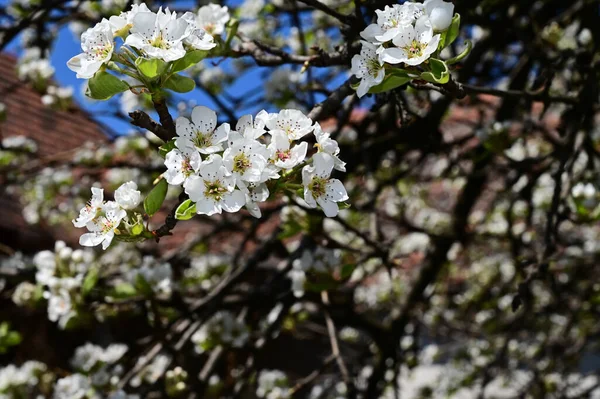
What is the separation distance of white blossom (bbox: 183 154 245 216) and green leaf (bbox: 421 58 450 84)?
0.36 m

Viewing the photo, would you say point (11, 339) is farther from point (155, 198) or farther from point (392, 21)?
point (392, 21)

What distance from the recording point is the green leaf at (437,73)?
1015 mm

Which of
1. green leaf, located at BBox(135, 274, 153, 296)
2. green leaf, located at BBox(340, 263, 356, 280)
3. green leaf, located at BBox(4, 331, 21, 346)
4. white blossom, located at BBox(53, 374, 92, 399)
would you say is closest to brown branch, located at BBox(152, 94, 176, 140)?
green leaf, located at BBox(340, 263, 356, 280)

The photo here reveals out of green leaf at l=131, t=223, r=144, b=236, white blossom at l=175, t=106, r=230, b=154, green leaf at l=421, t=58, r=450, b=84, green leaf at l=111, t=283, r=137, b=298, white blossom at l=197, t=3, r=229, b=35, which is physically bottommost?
green leaf at l=111, t=283, r=137, b=298

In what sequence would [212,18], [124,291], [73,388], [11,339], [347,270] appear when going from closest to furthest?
1. [212,18]
2. [347,270]
3. [124,291]
4. [73,388]
5. [11,339]

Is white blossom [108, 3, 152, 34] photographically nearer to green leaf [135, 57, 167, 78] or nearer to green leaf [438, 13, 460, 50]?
green leaf [135, 57, 167, 78]

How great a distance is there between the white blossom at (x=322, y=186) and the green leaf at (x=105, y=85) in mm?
326

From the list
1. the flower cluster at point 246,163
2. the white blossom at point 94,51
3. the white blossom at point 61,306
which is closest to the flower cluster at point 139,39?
the white blossom at point 94,51


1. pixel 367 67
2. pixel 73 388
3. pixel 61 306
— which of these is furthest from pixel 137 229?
pixel 73 388

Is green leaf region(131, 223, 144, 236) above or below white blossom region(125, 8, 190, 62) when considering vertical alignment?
below

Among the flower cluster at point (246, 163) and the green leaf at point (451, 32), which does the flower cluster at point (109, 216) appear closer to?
the flower cluster at point (246, 163)

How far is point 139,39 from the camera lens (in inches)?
38.4

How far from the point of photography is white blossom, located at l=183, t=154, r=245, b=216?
94cm

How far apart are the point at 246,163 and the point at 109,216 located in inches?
11.5
